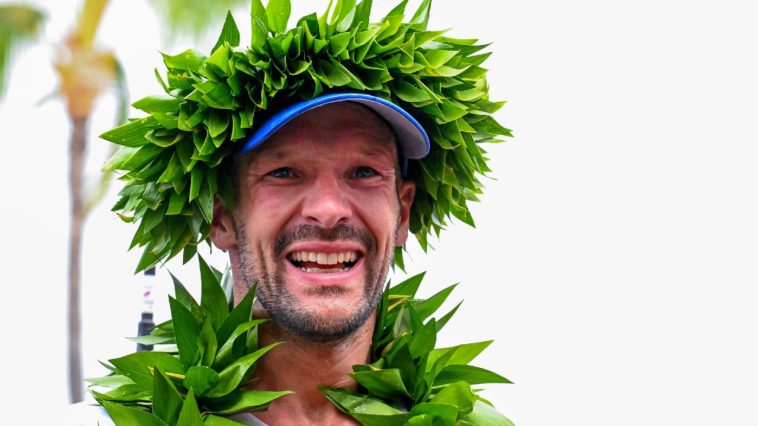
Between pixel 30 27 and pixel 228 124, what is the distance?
39.5 feet

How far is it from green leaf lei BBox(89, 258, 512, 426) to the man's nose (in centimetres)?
28

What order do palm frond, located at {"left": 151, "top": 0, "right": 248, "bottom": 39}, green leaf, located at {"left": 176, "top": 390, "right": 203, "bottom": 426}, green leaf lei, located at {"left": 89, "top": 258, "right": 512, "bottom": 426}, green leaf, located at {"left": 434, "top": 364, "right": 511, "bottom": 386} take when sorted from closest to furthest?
green leaf, located at {"left": 176, "top": 390, "right": 203, "bottom": 426}
green leaf lei, located at {"left": 89, "top": 258, "right": 512, "bottom": 426}
green leaf, located at {"left": 434, "top": 364, "right": 511, "bottom": 386}
palm frond, located at {"left": 151, "top": 0, "right": 248, "bottom": 39}

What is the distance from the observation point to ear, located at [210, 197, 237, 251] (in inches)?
135

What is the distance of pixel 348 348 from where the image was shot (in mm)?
3396

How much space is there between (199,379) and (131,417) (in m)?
0.21

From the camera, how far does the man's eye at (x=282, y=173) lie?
3.29 meters

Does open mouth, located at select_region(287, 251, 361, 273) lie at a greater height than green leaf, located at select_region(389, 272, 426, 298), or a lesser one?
greater

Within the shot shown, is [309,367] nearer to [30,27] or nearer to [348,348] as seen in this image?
[348,348]

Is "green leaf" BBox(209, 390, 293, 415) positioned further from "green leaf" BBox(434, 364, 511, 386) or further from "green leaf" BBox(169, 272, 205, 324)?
"green leaf" BBox(434, 364, 511, 386)

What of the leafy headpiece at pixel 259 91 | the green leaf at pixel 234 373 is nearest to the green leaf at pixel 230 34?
the leafy headpiece at pixel 259 91

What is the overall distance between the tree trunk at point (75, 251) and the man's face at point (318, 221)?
434 inches

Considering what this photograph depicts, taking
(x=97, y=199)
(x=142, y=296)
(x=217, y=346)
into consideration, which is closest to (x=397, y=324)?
(x=217, y=346)

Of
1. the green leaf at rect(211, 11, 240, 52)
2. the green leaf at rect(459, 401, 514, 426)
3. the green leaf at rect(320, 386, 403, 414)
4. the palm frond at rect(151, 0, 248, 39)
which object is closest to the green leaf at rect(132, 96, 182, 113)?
the green leaf at rect(211, 11, 240, 52)

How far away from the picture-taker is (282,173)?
329 cm
